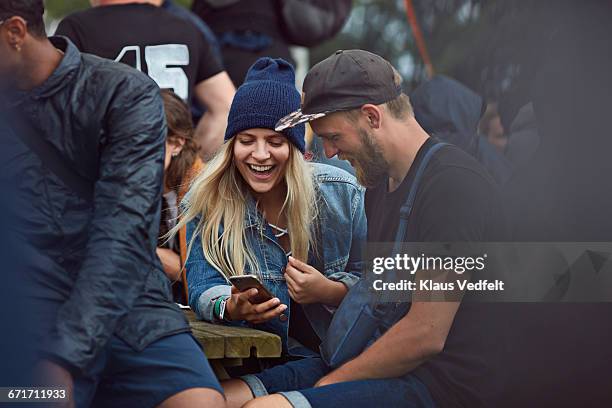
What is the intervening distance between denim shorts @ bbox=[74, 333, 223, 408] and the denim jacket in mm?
430

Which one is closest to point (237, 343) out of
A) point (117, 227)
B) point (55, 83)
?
point (117, 227)

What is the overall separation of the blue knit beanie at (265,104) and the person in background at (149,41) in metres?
0.65

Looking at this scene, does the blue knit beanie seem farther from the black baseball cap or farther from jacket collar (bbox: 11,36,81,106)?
jacket collar (bbox: 11,36,81,106)

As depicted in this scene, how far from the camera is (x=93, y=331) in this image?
9.02ft

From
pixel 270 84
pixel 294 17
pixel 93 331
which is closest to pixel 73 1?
pixel 294 17

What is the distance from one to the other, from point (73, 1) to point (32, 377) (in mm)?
7738

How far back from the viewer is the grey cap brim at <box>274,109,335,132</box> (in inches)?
126

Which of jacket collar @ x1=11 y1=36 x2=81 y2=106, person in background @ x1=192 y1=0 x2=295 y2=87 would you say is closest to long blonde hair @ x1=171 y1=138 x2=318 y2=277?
jacket collar @ x1=11 y1=36 x2=81 y2=106

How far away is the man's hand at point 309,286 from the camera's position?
10.6ft

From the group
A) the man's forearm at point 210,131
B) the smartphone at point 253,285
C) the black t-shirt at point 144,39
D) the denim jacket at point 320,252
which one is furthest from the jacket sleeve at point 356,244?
the man's forearm at point 210,131

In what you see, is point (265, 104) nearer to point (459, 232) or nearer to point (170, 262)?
point (459, 232)

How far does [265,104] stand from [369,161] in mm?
314

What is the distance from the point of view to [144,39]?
3941 mm

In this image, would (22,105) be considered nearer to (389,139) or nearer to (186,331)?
(186,331)
